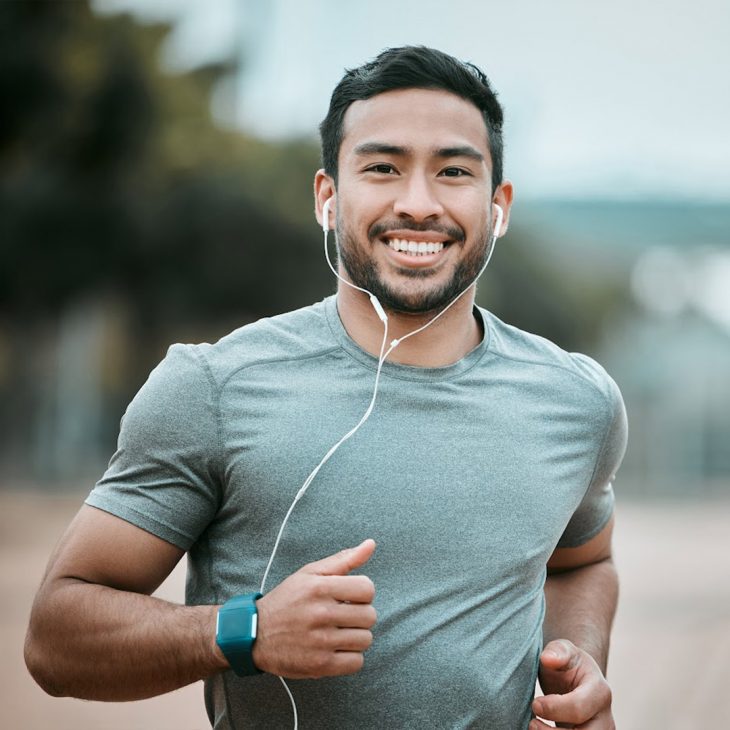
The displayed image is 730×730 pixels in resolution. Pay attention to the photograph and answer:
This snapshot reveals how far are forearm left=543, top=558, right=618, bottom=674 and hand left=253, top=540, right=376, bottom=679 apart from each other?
3.18 ft

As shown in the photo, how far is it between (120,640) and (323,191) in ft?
4.02

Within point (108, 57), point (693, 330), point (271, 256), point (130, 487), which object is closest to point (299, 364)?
point (130, 487)

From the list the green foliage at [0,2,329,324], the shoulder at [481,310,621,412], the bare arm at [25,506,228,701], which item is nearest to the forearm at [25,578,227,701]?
the bare arm at [25,506,228,701]

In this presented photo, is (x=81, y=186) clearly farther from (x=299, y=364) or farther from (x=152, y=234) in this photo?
(x=299, y=364)

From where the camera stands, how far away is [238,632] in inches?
103

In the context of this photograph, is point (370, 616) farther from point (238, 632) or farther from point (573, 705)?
point (573, 705)

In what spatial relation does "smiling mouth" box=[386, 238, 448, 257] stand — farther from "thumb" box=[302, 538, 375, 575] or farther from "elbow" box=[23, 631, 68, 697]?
"elbow" box=[23, 631, 68, 697]

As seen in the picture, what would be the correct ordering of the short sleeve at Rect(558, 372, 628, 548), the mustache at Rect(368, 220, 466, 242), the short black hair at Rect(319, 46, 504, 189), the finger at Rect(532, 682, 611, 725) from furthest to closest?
the short sleeve at Rect(558, 372, 628, 548), the short black hair at Rect(319, 46, 504, 189), the mustache at Rect(368, 220, 466, 242), the finger at Rect(532, 682, 611, 725)

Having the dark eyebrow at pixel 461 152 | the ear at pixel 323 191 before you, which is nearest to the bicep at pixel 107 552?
the ear at pixel 323 191

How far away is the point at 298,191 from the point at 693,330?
31.0 meters

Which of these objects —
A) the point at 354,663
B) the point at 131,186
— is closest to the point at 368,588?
the point at 354,663

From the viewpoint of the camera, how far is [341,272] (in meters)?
3.17

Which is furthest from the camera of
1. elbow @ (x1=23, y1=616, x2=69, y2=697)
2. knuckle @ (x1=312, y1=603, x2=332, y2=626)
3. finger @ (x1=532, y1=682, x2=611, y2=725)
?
finger @ (x1=532, y1=682, x2=611, y2=725)

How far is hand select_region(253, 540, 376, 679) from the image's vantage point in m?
2.54
